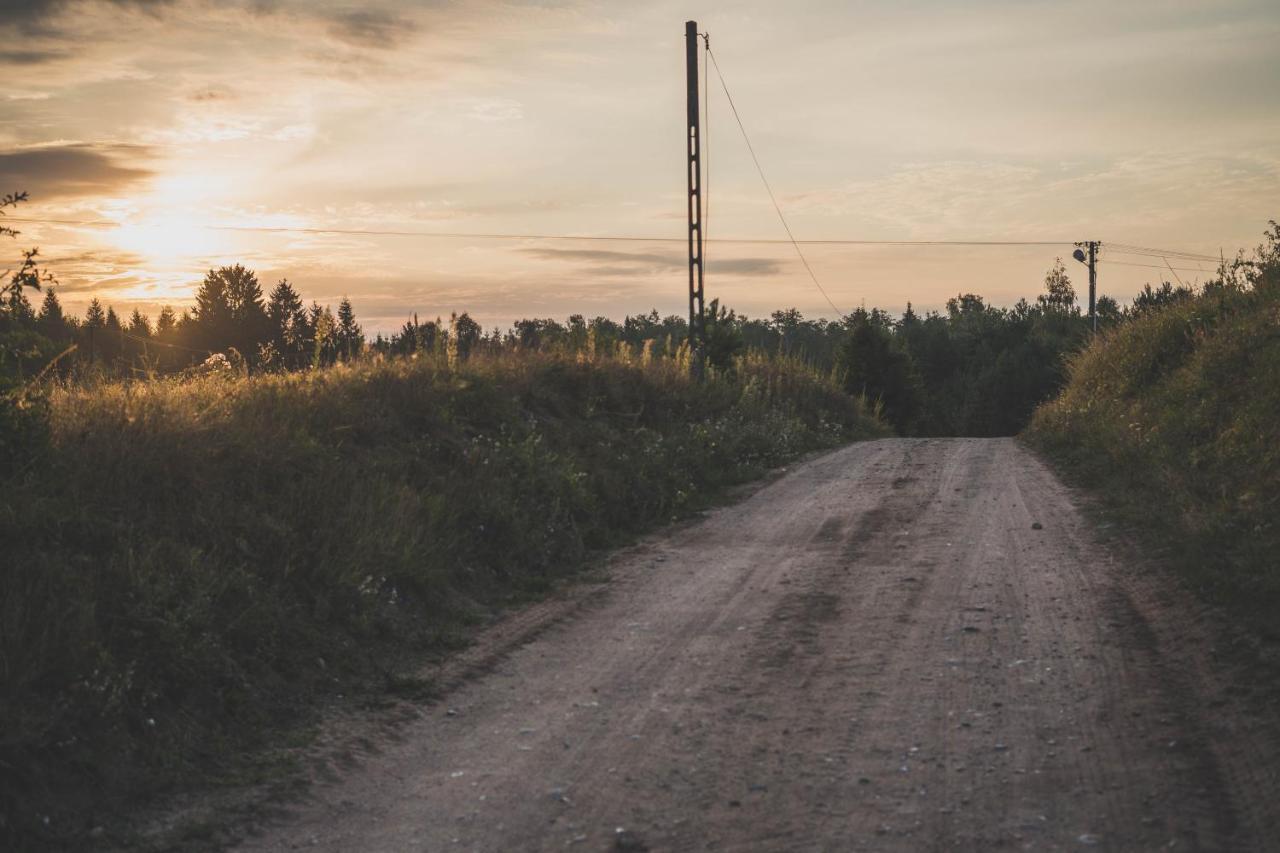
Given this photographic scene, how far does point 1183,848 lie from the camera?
13.0 feet

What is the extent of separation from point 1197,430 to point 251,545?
1167cm

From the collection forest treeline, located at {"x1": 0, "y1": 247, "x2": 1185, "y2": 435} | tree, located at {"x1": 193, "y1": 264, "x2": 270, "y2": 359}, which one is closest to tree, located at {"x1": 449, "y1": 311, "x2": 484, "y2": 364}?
forest treeline, located at {"x1": 0, "y1": 247, "x2": 1185, "y2": 435}

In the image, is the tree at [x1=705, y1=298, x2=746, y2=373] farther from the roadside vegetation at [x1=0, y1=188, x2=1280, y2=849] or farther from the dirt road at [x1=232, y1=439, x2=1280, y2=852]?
the dirt road at [x1=232, y1=439, x2=1280, y2=852]

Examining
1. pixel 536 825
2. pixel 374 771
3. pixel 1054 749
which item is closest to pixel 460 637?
pixel 374 771

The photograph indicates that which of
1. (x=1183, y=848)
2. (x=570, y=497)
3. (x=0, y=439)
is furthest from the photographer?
(x=570, y=497)

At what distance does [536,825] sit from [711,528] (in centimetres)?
726

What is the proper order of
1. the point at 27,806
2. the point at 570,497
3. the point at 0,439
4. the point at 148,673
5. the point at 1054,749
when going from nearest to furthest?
the point at 27,806
the point at 1054,749
the point at 148,673
the point at 0,439
the point at 570,497

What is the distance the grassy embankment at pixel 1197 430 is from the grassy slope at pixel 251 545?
570 cm

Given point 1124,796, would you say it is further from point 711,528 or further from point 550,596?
point 711,528

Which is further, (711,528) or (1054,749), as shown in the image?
(711,528)

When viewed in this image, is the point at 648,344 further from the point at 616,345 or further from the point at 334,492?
the point at 334,492

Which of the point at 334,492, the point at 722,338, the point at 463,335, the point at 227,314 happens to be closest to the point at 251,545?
the point at 334,492

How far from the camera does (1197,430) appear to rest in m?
12.5

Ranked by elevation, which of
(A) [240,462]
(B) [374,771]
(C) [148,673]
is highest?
(A) [240,462]
